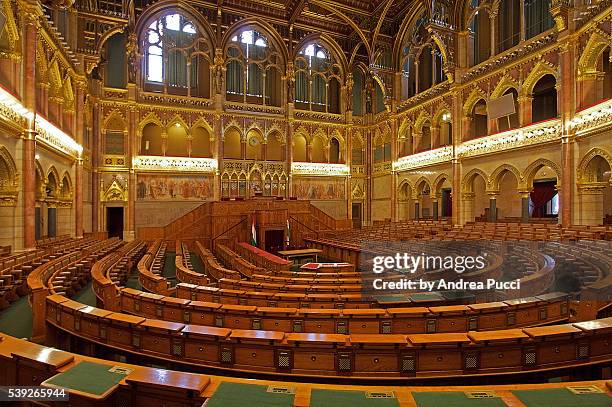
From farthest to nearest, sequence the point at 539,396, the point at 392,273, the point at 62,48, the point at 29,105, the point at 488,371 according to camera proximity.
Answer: the point at 62,48 < the point at 29,105 < the point at 392,273 < the point at 488,371 < the point at 539,396

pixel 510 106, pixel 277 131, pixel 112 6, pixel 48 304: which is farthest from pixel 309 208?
pixel 48 304

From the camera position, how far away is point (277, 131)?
2425 cm

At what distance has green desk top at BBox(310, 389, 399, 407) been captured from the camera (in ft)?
7.82

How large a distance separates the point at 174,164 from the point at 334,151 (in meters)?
11.1

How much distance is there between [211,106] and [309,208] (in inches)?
340

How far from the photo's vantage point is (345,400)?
95.9 inches

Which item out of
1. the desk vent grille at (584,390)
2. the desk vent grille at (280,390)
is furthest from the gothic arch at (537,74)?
the desk vent grille at (280,390)

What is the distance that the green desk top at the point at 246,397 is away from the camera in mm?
2346

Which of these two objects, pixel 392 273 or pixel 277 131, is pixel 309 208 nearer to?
pixel 277 131

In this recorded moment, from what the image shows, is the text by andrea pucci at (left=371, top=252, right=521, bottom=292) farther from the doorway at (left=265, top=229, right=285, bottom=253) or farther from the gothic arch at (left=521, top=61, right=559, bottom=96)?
the doorway at (left=265, top=229, right=285, bottom=253)

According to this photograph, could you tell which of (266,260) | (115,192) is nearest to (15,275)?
(266,260)

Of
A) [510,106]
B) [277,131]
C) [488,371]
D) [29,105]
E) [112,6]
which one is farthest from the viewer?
[277,131]

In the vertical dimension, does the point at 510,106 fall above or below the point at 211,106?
below

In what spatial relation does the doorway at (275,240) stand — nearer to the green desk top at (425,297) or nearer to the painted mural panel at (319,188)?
the painted mural panel at (319,188)
